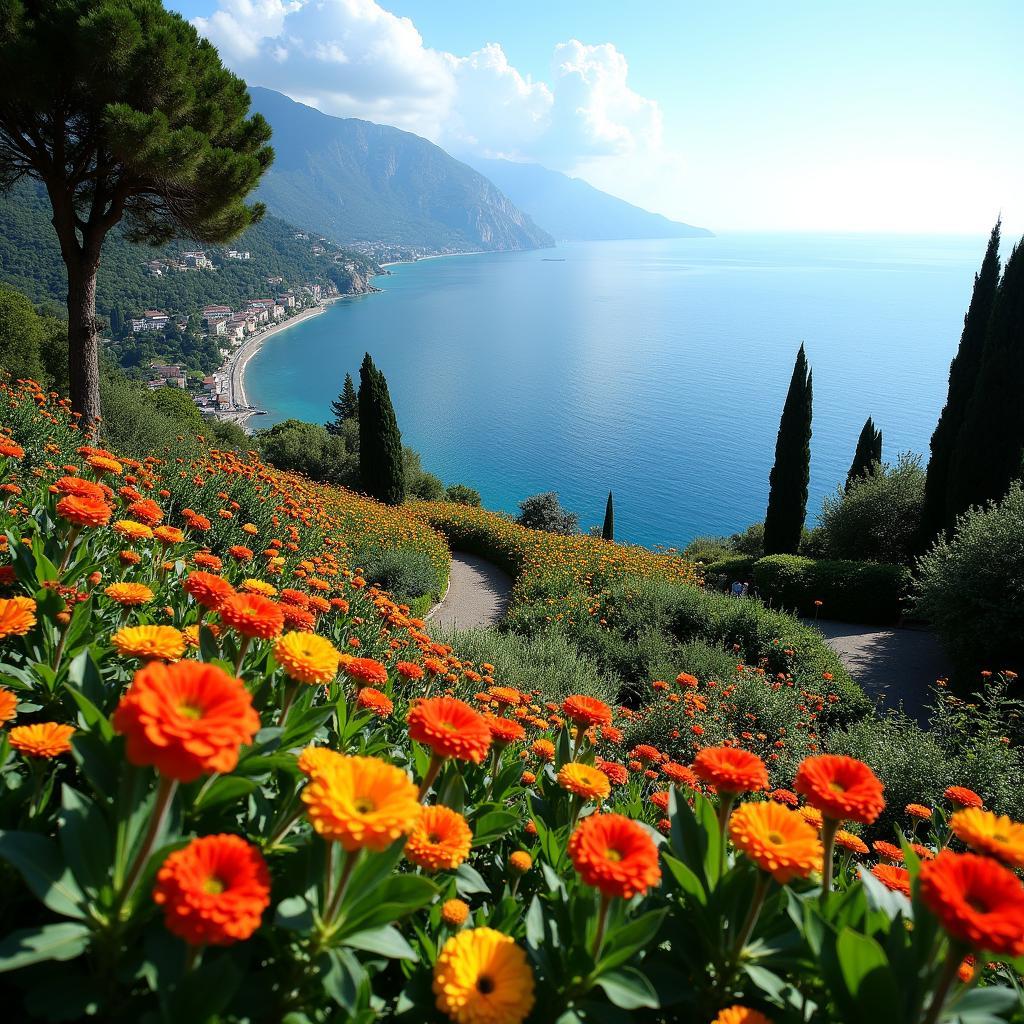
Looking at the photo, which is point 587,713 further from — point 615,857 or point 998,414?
point 998,414

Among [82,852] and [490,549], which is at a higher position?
[82,852]

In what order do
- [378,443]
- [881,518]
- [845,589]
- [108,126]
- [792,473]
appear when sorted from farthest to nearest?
1. [378,443]
2. [792,473]
3. [881,518]
4. [845,589]
5. [108,126]

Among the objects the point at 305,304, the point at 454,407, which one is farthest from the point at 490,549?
the point at 305,304

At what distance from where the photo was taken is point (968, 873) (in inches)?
39.2

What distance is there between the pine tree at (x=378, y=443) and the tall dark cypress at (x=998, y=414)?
16.2 meters

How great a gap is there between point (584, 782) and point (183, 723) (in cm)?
113

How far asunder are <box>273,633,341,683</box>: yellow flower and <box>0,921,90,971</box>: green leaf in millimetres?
588

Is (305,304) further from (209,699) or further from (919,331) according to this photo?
(209,699)

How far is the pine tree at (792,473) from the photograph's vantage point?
779 inches

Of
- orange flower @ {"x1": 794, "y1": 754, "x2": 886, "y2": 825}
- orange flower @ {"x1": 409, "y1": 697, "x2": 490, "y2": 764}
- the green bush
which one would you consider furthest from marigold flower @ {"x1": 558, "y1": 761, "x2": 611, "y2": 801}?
the green bush

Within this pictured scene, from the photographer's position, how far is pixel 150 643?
1477mm

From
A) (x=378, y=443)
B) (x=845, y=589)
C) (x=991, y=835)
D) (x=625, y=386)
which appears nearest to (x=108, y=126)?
(x=991, y=835)

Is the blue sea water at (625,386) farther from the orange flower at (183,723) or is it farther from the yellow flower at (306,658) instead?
the orange flower at (183,723)

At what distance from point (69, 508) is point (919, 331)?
13584 centimetres
